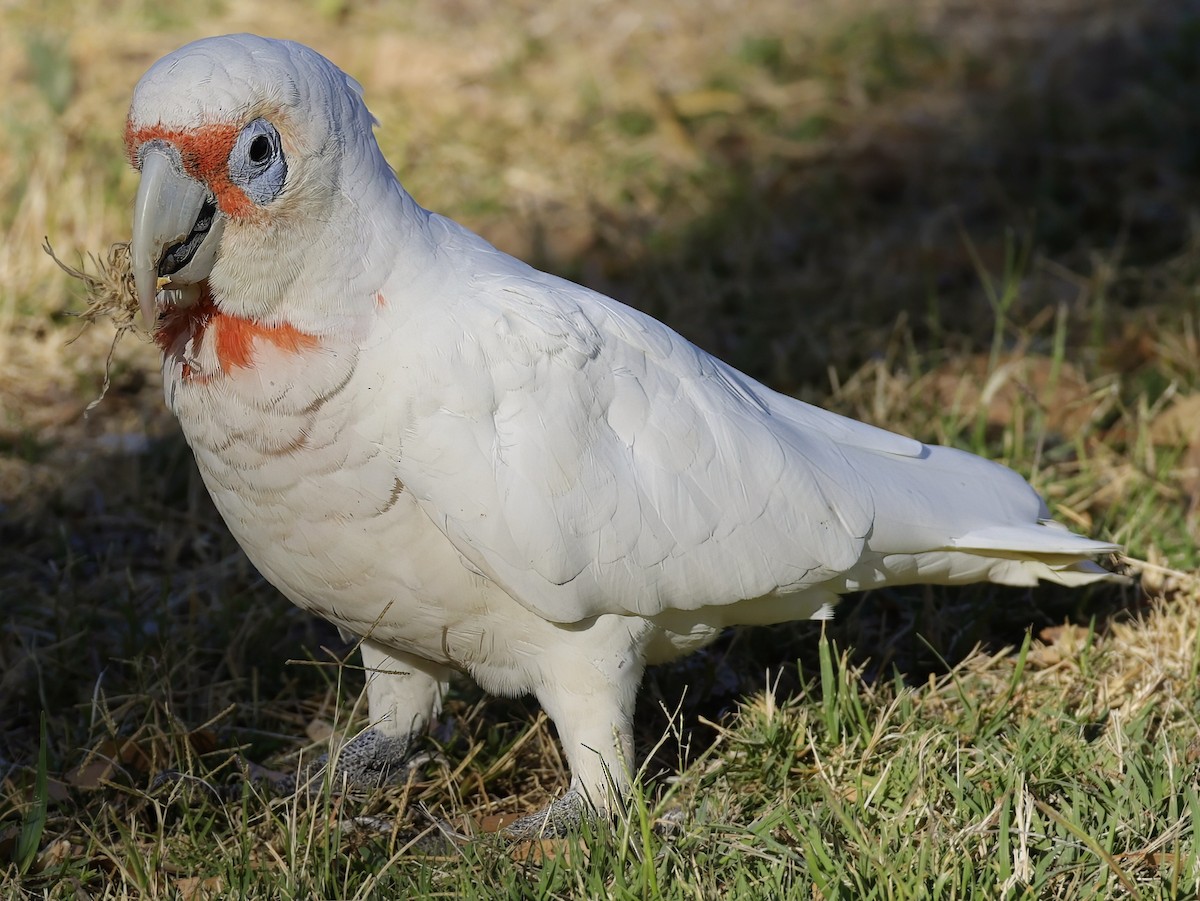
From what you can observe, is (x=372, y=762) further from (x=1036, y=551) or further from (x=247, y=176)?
(x=1036, y=551)

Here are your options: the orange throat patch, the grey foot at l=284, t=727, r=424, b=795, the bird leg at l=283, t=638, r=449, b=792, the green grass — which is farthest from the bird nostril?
the grey foot at l=284, t=727, r=424, b=795

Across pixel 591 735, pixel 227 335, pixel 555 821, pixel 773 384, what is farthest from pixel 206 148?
pixel 773 384

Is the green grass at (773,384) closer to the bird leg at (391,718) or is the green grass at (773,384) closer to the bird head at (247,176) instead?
the bird leg at (391,718)

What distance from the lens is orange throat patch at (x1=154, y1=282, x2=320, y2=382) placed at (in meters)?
2.38

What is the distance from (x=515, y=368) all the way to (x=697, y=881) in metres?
0.97

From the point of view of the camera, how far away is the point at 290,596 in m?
2.69

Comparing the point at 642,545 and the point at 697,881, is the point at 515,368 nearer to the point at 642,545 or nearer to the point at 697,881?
the point at 642,545

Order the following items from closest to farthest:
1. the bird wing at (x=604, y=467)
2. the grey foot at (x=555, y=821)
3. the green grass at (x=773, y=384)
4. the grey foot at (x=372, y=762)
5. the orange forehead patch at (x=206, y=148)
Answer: the orange forehead patch at (x=206, y=148) → the bird wing at (x=604, y=467) → the green grass at (x=773, y=384) → the grey foot at (x=555, y=821) → the grey foot at (x=372, y=762)

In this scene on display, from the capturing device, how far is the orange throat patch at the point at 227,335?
238 centimetres

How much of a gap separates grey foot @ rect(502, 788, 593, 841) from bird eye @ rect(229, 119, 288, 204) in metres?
1.31

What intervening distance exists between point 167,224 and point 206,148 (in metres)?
0.14

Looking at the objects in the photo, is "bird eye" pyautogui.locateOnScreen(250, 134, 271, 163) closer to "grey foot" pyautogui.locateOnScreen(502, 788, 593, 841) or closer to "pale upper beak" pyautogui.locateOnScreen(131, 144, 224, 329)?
"pale upper beak" pyautogui.locateOnScreen(131, 144, 224, 329)

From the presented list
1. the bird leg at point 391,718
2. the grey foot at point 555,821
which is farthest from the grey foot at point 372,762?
the grey foot at point 555,821

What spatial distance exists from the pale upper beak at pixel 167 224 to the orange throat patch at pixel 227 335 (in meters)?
0.12
